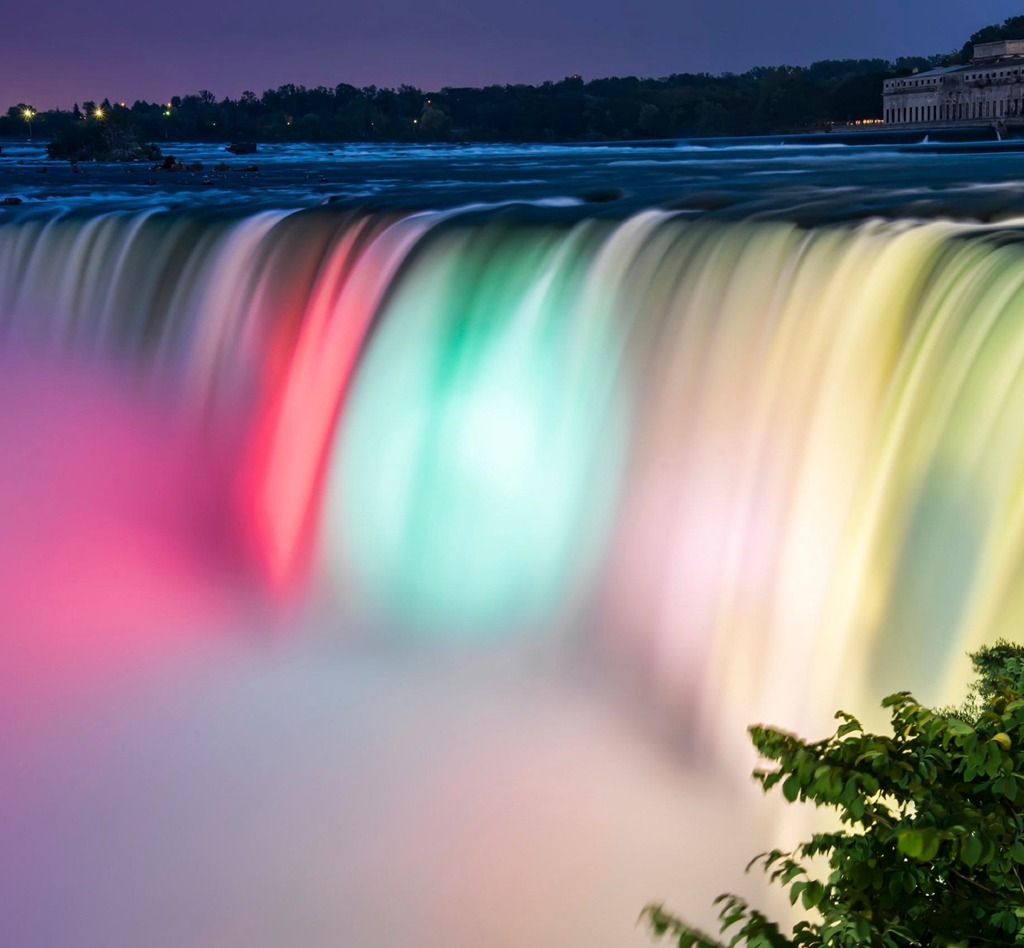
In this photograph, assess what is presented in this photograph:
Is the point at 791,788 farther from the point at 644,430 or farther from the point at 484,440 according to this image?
the point at 484,440

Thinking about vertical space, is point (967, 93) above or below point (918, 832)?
above

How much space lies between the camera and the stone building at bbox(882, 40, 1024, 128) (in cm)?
6500

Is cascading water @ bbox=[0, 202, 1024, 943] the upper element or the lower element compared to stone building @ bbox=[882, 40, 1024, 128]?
lower

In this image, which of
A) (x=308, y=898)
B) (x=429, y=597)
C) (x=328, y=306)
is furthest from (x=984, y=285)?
(x=328, y=306)

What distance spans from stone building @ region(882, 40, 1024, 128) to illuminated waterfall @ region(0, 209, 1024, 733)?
51326 mm

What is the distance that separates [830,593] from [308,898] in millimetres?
4019

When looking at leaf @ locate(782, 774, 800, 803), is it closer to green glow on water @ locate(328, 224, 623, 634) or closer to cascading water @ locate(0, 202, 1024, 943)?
cascading water @ locate(0, 202, 1024, 943)

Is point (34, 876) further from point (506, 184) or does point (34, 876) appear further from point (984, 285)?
point (506, 184)

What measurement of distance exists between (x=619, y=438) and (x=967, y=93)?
2557 inches

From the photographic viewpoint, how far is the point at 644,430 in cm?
1127

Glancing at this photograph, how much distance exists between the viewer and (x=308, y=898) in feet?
26.2

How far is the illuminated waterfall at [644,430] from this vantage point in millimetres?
8617

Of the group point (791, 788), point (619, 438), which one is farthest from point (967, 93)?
point (791, 788)

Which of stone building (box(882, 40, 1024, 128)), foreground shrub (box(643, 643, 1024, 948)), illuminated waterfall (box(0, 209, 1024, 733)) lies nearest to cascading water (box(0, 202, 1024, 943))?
illuminated waterfall (box(0, 209, 1024, 733))
